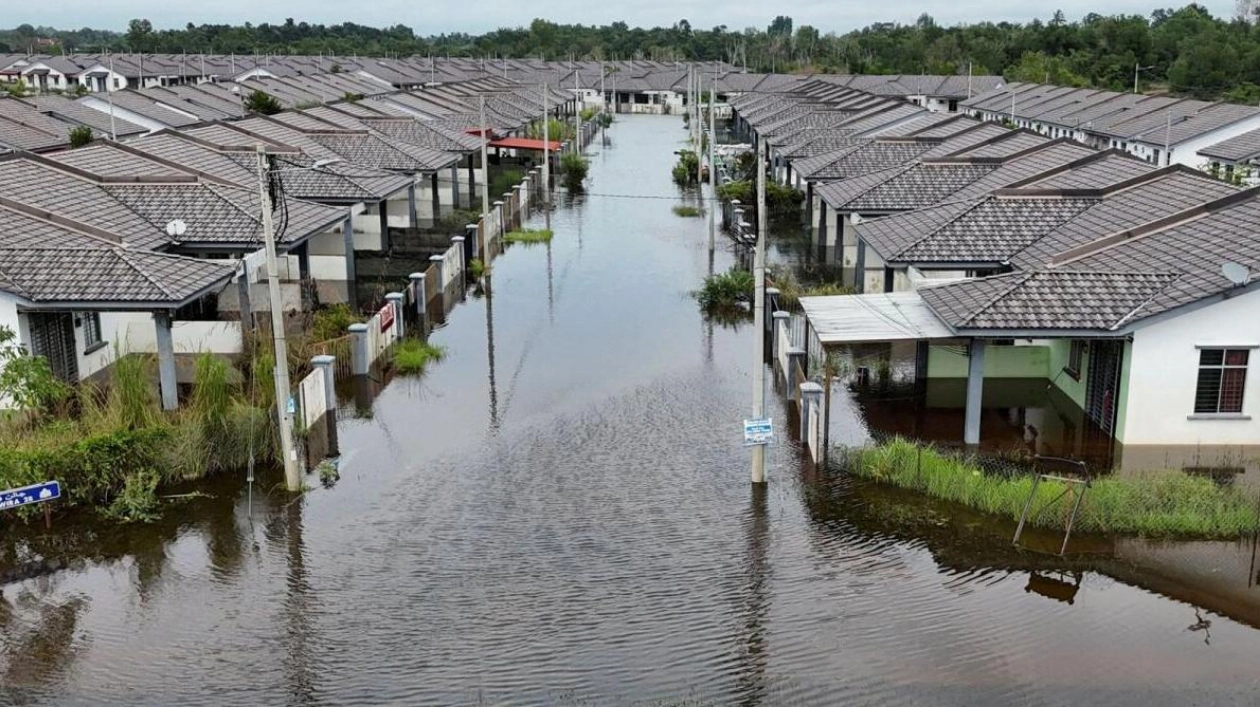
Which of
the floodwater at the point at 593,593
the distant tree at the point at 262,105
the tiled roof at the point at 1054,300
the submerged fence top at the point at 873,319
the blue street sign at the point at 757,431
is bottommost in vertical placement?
the floodwater at the point at 593,593

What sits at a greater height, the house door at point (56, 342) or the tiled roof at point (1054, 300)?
the tiled roof at point (1054, 300)

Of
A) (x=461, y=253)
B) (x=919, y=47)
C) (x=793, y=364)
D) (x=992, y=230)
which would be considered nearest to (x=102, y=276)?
(x=793, y=364)

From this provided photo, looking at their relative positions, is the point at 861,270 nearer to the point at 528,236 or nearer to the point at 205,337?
the point at 528,236

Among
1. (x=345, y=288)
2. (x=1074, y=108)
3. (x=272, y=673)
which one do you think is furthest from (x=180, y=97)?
(x=272, y=673)

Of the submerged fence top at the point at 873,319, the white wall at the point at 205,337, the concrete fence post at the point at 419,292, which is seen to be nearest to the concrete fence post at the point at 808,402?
the submerged fence top at the point at 873,319

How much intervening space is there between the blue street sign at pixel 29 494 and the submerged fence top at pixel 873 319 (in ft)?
38.9

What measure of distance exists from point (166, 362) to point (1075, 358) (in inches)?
647

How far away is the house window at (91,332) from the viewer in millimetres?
22484

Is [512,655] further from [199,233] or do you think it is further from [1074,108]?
[1074,108]

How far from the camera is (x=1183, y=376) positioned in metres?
19.0

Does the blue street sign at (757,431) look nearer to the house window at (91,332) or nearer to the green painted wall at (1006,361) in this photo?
the green painted wall at (1006,361)

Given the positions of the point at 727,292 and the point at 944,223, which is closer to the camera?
the point at 944,223

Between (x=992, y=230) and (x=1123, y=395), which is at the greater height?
(x=992, y=230)

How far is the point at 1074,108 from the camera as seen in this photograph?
67.4 metres
